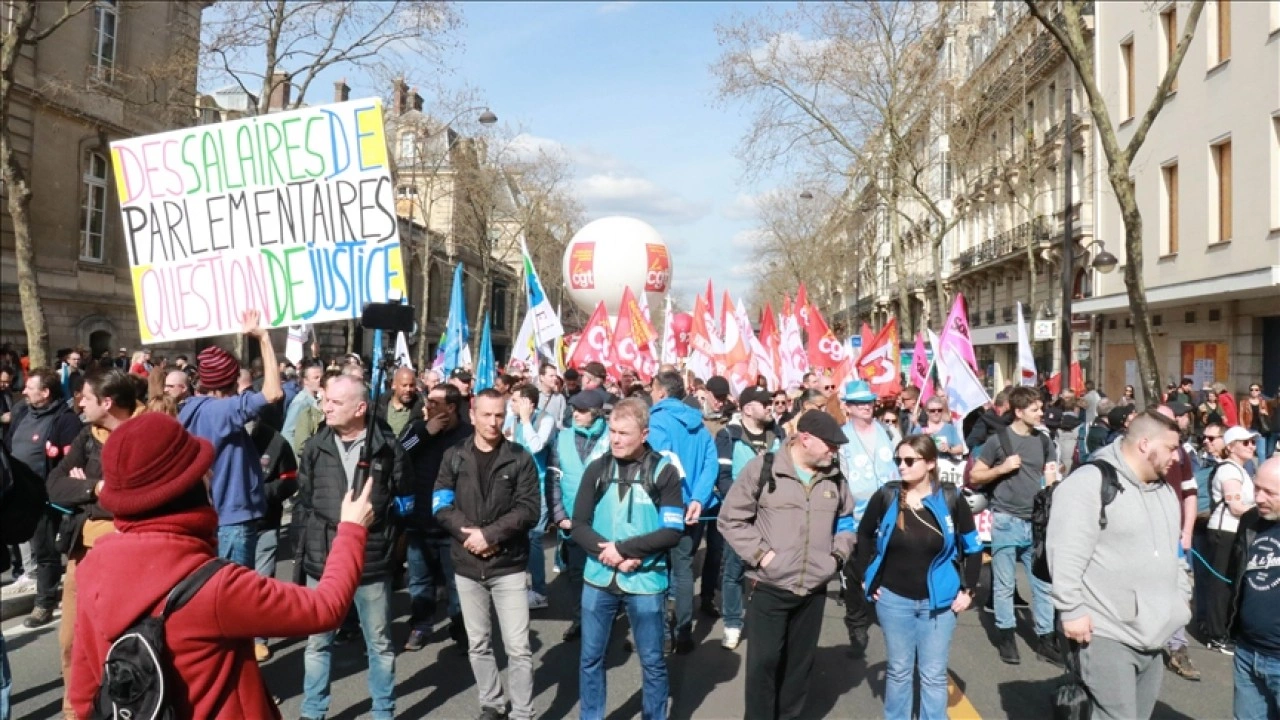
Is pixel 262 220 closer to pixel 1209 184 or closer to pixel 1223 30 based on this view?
pixel 1209 184

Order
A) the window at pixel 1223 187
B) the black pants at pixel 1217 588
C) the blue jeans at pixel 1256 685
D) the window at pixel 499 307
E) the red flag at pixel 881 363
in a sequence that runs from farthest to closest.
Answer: the window at pixel 499 307 < the window at pixel 1223 187 < the red flag at pixel 881 363 < the black pants at pixel 1217 588 < the blue jeans at pixel 1256 685

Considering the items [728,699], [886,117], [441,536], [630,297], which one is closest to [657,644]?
[728,699]

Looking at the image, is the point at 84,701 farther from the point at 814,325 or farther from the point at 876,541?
the point at 814,325

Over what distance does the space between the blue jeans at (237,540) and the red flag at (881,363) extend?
385 inches

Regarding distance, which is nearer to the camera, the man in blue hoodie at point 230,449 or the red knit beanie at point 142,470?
the red knit beanie at point 142,470

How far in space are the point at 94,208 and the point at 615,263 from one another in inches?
545

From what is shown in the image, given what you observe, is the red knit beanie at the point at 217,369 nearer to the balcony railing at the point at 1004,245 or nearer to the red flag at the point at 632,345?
the red flag at the point at 632,345

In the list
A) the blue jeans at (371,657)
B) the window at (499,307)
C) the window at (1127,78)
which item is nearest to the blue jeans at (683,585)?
the blue jeans at (371,657)

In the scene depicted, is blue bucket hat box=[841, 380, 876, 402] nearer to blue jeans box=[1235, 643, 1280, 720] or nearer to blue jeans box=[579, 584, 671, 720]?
blue jeans box=[579, 584, 671, 720]

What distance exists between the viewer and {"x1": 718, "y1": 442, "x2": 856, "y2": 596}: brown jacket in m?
4.61

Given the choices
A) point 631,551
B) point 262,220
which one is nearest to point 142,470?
point 631,551

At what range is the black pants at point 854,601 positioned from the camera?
21.4ft

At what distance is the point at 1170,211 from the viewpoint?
23.0 meters

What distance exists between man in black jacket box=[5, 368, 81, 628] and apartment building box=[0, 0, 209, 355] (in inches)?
572
